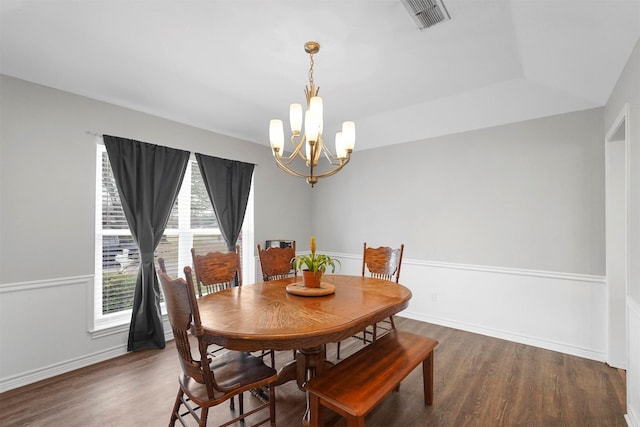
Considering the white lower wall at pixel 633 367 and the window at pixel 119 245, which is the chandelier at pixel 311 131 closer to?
the window at pixel 119 245

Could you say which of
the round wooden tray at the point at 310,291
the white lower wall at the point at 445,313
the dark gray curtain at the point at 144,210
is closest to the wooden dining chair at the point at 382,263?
the round wooden tray at the point at 310,291

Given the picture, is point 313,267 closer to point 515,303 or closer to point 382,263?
point 382,263

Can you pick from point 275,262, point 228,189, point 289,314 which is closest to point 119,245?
point 228,189

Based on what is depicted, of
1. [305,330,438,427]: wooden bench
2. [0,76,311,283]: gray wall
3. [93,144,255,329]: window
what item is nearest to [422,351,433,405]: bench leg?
[305,330,438,427]: wooden bench

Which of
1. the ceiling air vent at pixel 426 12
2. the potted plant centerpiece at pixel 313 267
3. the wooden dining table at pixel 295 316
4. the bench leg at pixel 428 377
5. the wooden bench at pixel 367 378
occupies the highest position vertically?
the ceiling air vent at pixel 426 12

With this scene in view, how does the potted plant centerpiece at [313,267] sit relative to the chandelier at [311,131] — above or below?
below

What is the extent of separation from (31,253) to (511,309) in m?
4.85

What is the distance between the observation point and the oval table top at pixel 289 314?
1.50m

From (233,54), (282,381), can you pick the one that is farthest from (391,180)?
(282,381)

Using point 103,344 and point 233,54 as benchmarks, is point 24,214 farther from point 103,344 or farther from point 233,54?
point 233,54

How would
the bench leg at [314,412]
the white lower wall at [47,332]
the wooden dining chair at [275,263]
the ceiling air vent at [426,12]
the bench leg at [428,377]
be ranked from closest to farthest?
the bench leg at [314,412] → the ceiling air vent at [426,12] → the bench leg at [428,377] → the white lower wall at [47,332] → the wooden dining chair at [275,263]

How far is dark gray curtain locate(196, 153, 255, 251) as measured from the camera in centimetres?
386

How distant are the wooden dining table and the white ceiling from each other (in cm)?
192

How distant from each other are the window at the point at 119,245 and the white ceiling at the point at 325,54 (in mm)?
832
